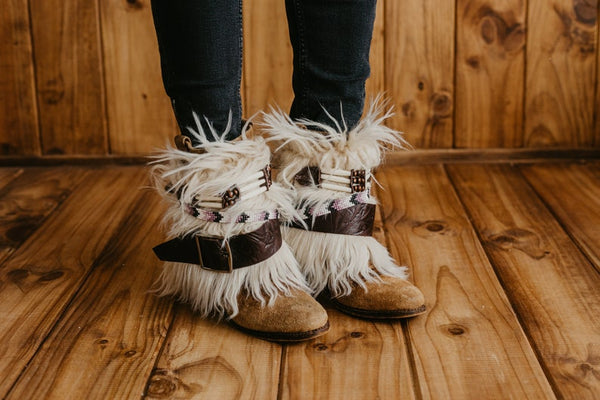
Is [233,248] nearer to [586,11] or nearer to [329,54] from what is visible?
[329,54]

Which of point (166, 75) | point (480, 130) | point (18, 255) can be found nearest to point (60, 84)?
point (18, 255)

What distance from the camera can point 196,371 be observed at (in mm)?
888

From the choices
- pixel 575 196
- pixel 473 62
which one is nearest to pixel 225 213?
pixel 575 196

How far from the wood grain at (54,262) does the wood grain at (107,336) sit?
19 mm

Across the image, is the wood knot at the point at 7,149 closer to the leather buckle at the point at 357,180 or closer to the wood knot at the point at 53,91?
the wood knot at the point at 53,91

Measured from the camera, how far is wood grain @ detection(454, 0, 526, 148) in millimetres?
1652

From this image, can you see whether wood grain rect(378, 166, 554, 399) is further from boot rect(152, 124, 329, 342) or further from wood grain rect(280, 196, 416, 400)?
boot rect(152, 124, 329, 342)

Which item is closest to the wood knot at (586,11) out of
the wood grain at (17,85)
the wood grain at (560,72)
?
the wood grain at (560,72)

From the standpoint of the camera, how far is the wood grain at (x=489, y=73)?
5.42 feet

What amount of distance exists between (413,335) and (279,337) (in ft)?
0.55

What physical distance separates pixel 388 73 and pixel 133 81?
1.84 feet

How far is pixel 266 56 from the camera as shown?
65.2 inches

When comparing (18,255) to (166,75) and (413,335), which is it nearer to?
(166,75)

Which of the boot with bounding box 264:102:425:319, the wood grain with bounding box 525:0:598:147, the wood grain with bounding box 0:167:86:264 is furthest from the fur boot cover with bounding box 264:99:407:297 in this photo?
the wood grain with bounding box 525:0:598:147
